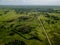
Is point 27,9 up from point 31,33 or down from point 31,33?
up

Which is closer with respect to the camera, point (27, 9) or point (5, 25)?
point (5, 25)

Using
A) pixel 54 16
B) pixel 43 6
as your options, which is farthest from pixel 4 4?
pixel 54 16

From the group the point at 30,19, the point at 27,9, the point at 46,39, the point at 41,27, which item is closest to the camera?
the point at 46,39

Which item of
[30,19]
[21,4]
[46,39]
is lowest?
[46,39]

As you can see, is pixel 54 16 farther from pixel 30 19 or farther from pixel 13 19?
pixel 13 19

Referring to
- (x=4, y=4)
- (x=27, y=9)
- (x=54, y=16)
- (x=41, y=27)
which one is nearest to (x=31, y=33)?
(x=41, y=27)

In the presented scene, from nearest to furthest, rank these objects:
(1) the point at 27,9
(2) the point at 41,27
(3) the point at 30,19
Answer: (2) the point at 41,27 → (3) the point at 30,19 → (1) the point at 27,9
